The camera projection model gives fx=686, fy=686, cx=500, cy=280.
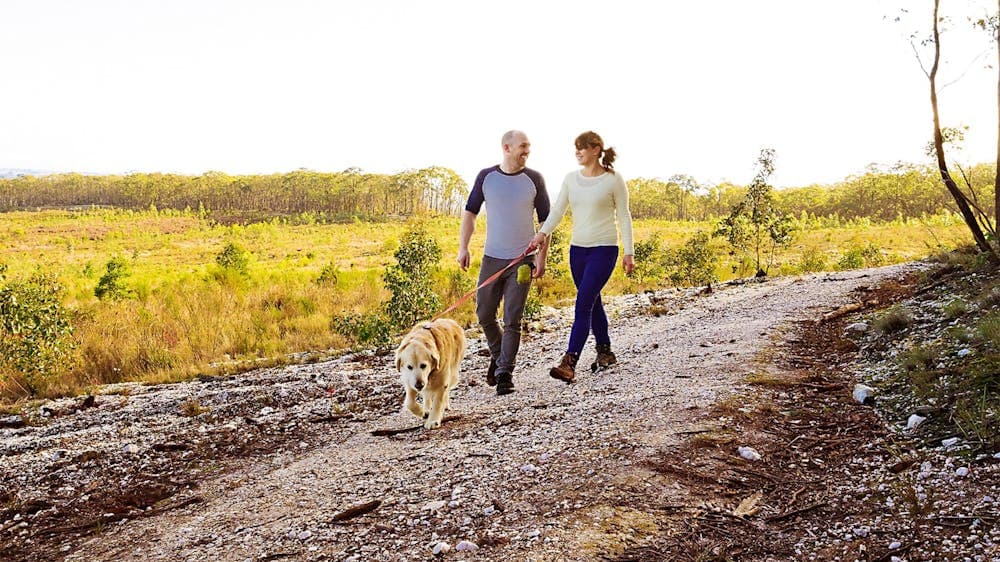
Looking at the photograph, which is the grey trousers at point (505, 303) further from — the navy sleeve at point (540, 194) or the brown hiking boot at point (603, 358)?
the brown hiking boot at point (603, 358)

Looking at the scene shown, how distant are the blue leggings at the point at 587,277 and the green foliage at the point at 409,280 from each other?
4904mm

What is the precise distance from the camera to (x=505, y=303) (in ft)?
19.3

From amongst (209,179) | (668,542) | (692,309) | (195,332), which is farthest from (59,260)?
(209,179)

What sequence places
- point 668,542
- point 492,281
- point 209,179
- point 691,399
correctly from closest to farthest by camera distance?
point 668,542 < point 691,399 < point 492,281 < point 209,179

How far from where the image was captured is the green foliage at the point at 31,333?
8.92 meters

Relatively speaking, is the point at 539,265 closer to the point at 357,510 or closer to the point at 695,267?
the point at 357,510

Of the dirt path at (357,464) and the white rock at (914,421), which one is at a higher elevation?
the white rock at (914,421)

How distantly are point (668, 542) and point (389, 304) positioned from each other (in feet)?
26.7

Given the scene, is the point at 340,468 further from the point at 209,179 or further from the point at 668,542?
the point at 209,179

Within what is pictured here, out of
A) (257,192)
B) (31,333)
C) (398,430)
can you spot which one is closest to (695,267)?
(398,430)

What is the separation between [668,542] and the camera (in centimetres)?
296

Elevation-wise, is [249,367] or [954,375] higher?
[954,375]

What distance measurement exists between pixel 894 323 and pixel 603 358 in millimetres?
2972

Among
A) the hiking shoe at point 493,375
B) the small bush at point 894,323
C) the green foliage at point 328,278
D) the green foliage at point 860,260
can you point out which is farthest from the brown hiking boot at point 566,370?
the green foliage at point 860,260
